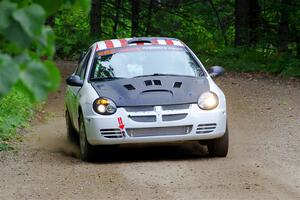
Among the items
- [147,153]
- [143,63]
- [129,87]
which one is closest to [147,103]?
[129,87]

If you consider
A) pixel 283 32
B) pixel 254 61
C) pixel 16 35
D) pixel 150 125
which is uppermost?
pixel 16 35

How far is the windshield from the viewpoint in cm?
974

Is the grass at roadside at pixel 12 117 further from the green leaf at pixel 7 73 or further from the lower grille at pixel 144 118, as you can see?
the green leaf at pixel 7 73

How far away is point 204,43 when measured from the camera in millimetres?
27625

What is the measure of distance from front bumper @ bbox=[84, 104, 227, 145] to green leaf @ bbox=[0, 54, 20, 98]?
→ 22.8 feet

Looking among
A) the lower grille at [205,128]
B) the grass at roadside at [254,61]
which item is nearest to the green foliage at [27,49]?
the lower grille at [205,128]

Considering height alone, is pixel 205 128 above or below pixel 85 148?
above

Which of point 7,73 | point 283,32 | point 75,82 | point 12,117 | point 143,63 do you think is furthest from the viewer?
point 283,32

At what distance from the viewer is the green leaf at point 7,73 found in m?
1.71

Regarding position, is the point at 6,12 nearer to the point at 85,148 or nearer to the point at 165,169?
the point at 165,169

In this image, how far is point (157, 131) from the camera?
8758 mm

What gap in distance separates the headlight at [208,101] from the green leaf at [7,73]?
7.27 m

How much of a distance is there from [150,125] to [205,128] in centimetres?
73

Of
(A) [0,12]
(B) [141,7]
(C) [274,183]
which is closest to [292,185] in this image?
(C) [274,183]
